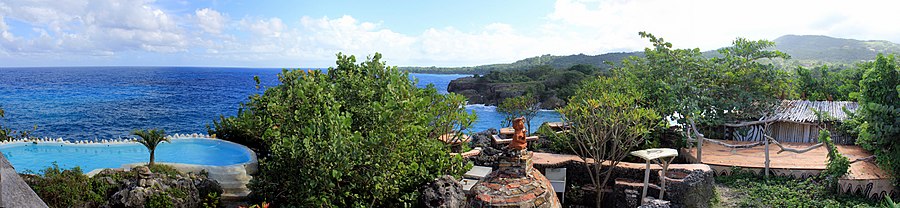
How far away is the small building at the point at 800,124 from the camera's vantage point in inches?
814

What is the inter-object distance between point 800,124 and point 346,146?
21239 millimetres

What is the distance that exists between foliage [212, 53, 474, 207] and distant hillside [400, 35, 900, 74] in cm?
7145

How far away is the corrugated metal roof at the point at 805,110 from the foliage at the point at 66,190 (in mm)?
22583

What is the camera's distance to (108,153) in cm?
1878

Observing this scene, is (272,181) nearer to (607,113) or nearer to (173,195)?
(173,195)

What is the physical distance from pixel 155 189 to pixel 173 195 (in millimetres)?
355

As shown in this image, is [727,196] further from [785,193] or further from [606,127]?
[606,127]

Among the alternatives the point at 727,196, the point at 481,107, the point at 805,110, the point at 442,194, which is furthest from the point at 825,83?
the point at 481,107

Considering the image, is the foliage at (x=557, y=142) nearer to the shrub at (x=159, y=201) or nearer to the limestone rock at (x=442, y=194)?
the limestone rock at (x=442, y=194)

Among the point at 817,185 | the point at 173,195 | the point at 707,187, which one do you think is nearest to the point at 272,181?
the point at 173,195

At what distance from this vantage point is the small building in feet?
67.9

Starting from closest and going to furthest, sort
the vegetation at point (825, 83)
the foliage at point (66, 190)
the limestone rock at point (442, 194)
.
A: the limestone rock at point (442, 194)
the foliage at point (66, 190)
the vegetation at point (825, 83)

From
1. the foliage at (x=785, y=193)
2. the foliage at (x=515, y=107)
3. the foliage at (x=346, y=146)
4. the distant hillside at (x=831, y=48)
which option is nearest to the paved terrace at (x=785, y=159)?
the foliage at (x=785, y=193)

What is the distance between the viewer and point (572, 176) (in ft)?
46.6
